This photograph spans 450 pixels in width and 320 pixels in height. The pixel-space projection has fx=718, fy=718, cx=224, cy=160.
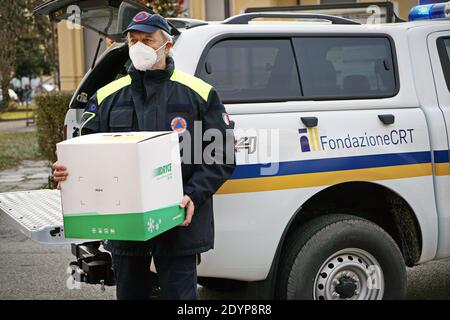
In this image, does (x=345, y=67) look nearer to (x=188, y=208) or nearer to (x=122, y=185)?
(x=188, y=208)

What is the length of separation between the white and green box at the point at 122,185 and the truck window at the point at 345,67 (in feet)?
4.01

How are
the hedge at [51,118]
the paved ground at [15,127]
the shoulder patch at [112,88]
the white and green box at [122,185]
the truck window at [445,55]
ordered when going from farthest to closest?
the paved ground at [15,127] < the hedge at [51,118] < the truck window at [445,55] < the shoulder patch at [112,88] < the white and green box at [122,185]

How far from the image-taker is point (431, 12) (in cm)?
504

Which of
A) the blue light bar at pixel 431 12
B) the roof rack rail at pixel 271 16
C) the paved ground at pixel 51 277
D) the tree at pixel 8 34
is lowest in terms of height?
the paved ground at pixel 51 277

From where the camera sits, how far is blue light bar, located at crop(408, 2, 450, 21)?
16.3 feet

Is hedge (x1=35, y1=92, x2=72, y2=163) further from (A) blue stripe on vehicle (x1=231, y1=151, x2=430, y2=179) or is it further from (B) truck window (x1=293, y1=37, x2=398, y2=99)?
(A) blue stripe on vehicle (x1=231, y1=151, x2=430, y2=179)

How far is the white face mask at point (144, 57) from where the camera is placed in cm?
336

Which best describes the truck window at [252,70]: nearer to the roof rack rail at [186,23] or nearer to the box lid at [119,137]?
the roof rack rail at [186,23]

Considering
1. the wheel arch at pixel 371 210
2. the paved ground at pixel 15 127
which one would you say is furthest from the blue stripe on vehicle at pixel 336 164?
the paved ground at pixel 15 127

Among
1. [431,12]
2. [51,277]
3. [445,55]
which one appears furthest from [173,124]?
[51,277]

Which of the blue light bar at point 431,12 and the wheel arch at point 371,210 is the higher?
the blue light bar at point 431,12

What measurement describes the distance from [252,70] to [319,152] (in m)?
0.59

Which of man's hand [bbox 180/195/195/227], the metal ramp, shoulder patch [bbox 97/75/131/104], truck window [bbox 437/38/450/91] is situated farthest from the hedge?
man's hand [bbox 180/195/195/227]

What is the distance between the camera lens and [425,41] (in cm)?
441
